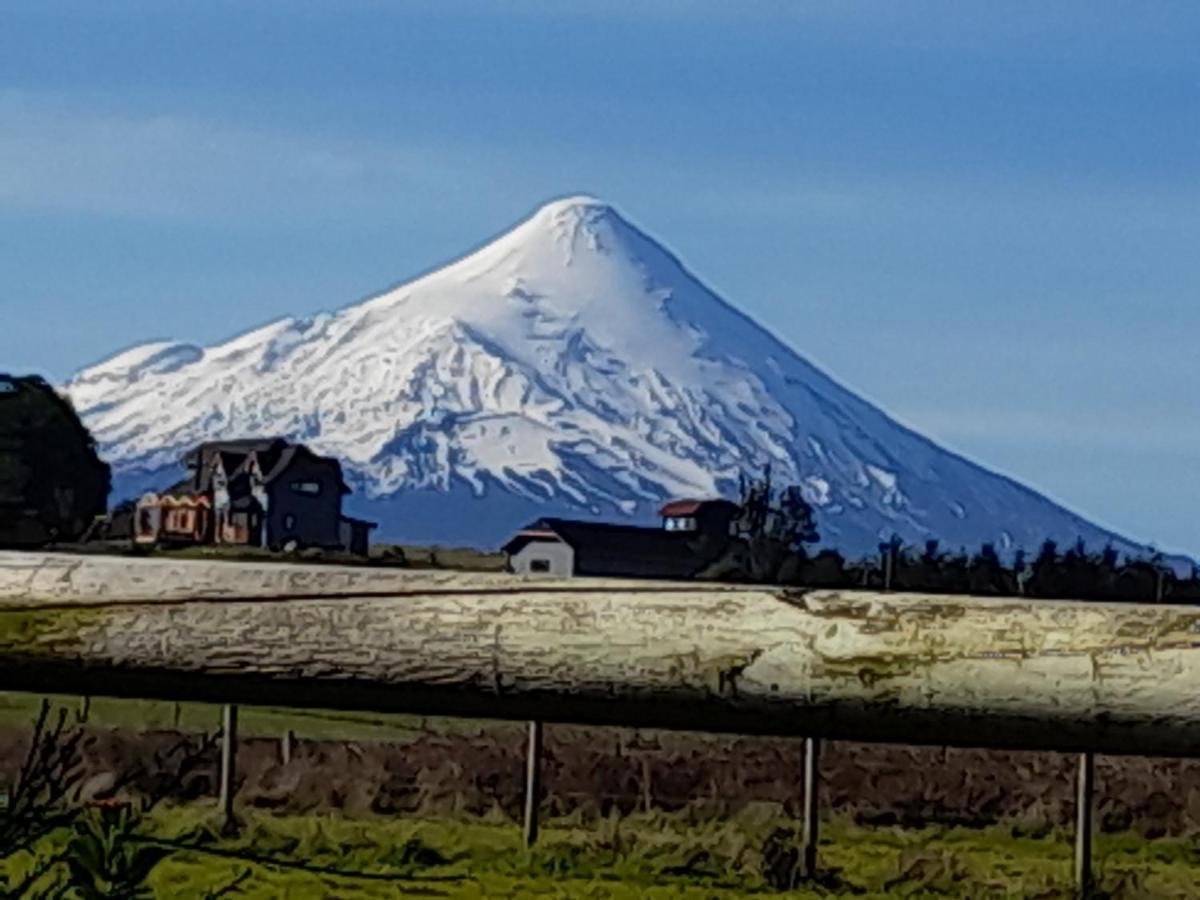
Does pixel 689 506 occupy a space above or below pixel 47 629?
above

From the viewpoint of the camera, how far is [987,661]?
1761mm

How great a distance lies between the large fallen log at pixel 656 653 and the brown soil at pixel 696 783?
10.8 meters

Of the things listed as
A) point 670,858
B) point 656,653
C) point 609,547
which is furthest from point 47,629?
point 609,547

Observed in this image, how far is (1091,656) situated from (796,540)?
117ft

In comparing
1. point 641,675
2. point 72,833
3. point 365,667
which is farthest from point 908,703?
point 72,833

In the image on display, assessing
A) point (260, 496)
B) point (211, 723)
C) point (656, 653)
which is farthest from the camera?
point (260, 496)

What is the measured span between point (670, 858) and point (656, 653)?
9.18 m

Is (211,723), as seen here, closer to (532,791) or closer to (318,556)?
(532,791)

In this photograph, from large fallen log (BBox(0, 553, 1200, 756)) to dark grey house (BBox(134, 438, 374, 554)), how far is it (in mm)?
66679

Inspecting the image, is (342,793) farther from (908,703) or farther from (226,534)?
(226,534)

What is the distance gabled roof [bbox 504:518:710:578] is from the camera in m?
42.0

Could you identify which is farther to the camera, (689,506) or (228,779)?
(689,506)

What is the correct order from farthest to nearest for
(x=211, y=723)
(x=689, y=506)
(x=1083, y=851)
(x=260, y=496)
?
(x=260, y=496) < (x=689, y=506) < (x=211, y=723) < (x=1083, y=851)

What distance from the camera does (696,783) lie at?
14.5 metres
